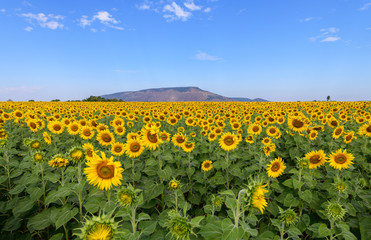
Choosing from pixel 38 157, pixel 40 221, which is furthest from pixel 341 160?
pixel 38 157

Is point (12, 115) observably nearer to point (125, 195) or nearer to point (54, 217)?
point (54, 217)

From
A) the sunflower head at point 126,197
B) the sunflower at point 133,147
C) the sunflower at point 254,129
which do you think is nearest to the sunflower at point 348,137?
the sunflower at point 254,129

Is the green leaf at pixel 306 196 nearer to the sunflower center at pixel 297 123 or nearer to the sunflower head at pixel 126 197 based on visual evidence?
the sunflower head at pixel 126 197

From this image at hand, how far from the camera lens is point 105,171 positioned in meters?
2.84

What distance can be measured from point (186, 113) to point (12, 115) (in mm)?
8990

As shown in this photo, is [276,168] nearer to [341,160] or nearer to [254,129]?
[341,160]

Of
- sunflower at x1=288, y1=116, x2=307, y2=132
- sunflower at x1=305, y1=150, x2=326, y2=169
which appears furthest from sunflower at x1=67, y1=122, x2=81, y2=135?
sunflower at x1=288, y1=116, x2=307, y2=132

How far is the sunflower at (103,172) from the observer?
2824 millimetres

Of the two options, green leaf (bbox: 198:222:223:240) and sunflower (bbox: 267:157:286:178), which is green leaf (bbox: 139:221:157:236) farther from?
sunflower (bbox: 267:157:286:178)

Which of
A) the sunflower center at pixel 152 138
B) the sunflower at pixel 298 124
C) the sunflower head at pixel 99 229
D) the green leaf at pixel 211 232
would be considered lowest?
the green leaf at pixel 211 232

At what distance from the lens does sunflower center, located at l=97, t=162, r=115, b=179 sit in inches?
112

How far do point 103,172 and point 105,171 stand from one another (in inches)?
1.5

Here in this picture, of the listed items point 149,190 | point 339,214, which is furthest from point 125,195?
point 339,214

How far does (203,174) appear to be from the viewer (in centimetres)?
530
